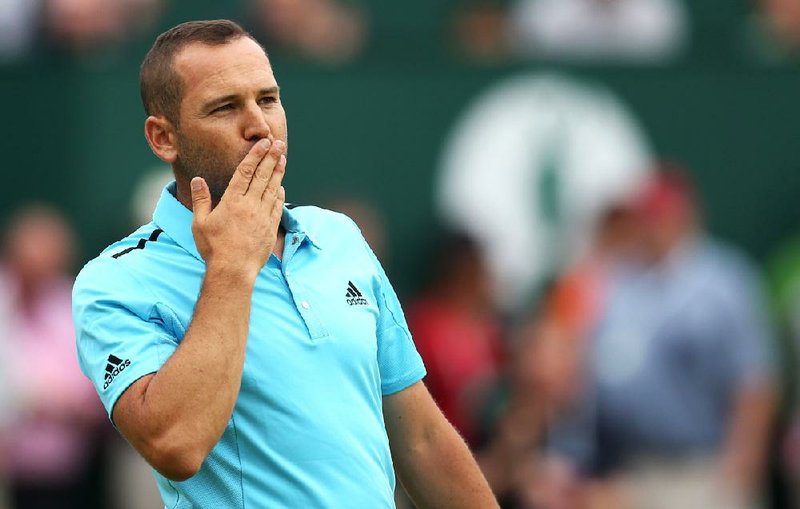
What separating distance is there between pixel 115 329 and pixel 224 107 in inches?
21.8

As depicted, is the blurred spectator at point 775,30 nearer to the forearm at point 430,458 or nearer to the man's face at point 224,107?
the forearm at point 430,458

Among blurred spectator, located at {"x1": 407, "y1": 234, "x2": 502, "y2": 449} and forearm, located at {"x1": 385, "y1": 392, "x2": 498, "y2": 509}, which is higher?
forearm, located at {"x1": 385, "y1": 392, "x2": 498, "y2": 509}

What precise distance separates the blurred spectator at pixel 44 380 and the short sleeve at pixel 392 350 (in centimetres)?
506

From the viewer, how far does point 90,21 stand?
9.67 m

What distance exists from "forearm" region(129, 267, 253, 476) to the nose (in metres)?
0.42

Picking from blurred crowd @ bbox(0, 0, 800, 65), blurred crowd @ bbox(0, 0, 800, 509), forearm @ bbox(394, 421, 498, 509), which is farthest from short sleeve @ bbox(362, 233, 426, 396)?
blurred crowd @ bbox(0, 0, 800, 65)

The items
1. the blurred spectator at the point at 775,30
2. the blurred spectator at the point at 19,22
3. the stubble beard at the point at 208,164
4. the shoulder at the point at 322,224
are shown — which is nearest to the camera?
the stubble beard at the point at 208,164

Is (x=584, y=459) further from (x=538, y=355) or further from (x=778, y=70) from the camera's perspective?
(x=778, y=70)

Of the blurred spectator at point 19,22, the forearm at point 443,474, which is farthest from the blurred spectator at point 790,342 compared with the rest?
the forearm at point 443,474

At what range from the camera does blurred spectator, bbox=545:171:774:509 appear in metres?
8.75

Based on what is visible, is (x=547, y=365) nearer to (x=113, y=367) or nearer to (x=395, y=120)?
(x=395, y=120)

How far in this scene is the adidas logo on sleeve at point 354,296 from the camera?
388 cm

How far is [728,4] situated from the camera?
453 inches

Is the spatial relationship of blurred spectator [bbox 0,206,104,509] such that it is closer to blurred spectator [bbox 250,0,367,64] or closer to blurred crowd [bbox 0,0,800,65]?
blurred crowd [bbox 0,0,800,65]
